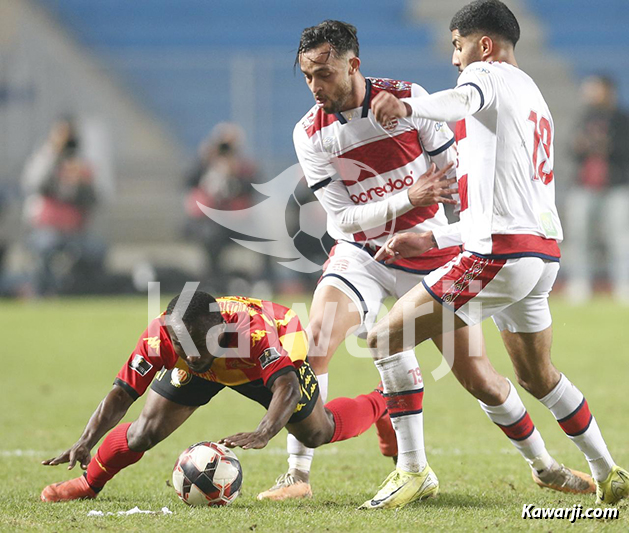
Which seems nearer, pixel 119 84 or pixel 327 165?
pixel 327 165

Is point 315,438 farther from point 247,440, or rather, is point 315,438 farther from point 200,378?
point 247,440

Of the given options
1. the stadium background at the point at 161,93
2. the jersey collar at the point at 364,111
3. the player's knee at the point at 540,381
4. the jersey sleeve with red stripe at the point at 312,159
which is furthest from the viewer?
the stadium background at the point at 161,93

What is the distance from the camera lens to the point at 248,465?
6246 mm

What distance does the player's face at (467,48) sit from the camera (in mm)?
4785

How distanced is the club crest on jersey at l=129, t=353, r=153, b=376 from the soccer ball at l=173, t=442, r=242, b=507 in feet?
1.48

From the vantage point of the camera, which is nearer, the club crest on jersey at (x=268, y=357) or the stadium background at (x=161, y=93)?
the club crest on jersey at (x=268, y=357)

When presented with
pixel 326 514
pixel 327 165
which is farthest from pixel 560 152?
pixel 326 514

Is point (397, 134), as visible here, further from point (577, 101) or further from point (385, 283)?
point (577, 101)

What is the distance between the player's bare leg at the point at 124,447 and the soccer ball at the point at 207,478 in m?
0.22

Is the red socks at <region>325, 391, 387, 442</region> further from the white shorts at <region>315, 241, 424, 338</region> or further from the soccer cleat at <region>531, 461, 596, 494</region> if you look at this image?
the soccer cleat at <region>531, 461, 596, 494</region>

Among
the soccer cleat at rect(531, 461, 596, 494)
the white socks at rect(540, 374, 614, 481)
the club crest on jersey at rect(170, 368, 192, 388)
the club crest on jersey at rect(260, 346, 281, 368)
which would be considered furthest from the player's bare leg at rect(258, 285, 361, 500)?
Answer: the soccer cleat at rect(531, 461, 596, 494)

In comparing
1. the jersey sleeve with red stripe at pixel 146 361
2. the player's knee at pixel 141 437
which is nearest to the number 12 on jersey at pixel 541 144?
the jersey sleeve with red stripe at pixel 146 361

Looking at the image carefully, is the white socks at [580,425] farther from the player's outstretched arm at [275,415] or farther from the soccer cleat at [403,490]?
the player's outstretched arm at [275,415]

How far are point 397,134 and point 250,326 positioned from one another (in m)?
1.41
